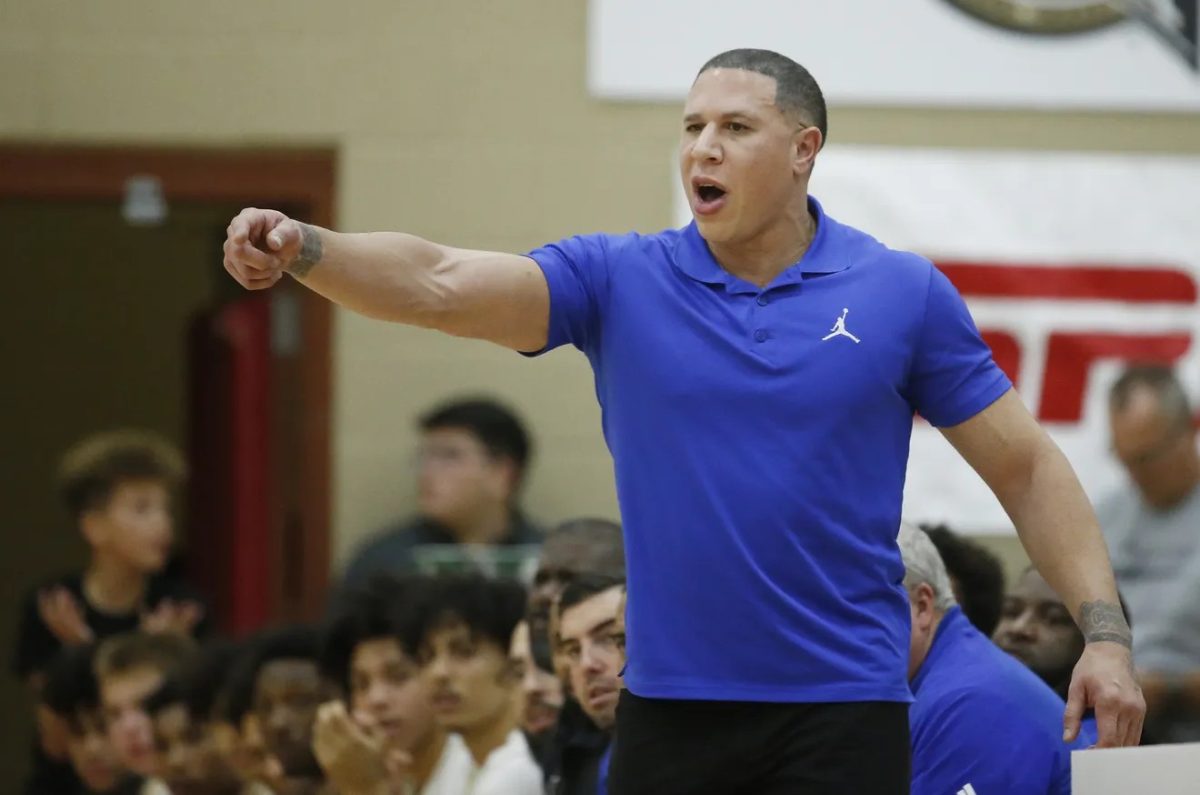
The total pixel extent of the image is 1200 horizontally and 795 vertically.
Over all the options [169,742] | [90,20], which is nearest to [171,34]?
[90,20]

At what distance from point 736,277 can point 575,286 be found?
231mm

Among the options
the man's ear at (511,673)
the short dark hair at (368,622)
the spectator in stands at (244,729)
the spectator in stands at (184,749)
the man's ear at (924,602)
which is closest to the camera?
the man's ear at (924,602)

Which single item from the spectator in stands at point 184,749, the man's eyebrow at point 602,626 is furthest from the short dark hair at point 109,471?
the man's eyebrow at point 602,626

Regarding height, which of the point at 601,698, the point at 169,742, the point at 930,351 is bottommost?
the point at 169,742

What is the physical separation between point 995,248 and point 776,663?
14.0ft

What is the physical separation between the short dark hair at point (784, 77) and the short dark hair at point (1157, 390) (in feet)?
10.9

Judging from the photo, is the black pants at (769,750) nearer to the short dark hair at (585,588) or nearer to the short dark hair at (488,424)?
the short dark hair at (585,588)

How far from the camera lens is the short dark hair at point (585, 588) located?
13.0 feet

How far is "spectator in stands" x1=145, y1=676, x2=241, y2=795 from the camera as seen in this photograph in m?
5.50

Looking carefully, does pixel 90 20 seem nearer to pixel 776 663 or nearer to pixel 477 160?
pixel 477 160

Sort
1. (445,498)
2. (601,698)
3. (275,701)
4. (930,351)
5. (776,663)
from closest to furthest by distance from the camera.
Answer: (776,663) → (930,351) → (601,698) → (275,701) → (445,498)

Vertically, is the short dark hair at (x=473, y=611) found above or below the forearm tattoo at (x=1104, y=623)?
below

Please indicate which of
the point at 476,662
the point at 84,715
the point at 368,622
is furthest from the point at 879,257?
the point at 84,715

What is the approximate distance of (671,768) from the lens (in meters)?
2.67
